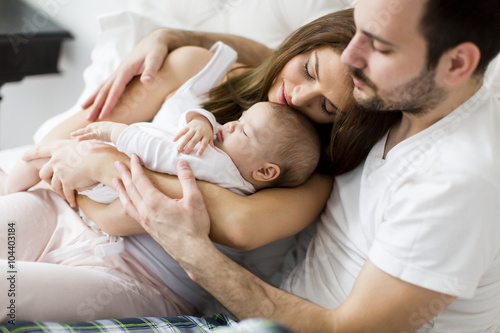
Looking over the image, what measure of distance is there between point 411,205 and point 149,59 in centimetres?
90

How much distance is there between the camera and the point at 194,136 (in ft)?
3.95

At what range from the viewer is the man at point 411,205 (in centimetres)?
96

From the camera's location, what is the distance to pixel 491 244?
3.24ft

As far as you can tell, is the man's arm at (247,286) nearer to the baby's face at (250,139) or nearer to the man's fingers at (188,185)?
the man's fingers at (188,185)

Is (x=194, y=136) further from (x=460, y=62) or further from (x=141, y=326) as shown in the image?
(x=460, y=62)

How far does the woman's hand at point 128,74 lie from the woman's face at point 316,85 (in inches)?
15.5

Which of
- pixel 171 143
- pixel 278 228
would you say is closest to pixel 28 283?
pixel 171 143

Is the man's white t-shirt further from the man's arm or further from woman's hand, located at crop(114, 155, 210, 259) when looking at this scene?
woman's hand, located at crop(114, 155, 210, 259)

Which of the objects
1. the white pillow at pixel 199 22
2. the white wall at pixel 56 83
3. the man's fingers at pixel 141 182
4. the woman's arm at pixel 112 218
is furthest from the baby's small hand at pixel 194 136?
the white wall at pixel 56 83

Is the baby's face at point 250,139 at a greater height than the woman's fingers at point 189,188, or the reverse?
the baby's face at point 250,139

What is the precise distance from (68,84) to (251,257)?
1511 mm

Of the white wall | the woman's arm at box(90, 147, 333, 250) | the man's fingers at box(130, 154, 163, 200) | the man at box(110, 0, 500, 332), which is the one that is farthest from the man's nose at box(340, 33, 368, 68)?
the white wall

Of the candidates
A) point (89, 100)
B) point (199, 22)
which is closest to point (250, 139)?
point (89, 100)

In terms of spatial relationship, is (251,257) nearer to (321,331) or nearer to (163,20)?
(321,331)
